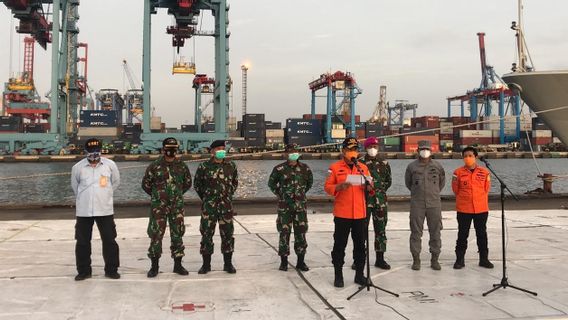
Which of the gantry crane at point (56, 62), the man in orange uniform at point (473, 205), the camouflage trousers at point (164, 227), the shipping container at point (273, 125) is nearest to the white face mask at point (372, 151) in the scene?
the man in orange uniform at point (473, 205)

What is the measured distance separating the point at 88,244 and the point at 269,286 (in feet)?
7.73

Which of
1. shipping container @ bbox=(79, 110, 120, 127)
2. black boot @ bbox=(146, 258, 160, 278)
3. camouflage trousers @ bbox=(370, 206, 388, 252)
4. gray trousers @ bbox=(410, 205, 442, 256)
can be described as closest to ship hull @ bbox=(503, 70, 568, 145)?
gray trousers @ bbox=(410, 205, 442, 256)

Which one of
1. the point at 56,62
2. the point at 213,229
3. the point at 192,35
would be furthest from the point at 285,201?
the point at 56,62

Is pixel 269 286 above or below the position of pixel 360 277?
below

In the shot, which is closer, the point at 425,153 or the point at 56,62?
the point at 425,153

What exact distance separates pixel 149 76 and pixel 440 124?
8253cm

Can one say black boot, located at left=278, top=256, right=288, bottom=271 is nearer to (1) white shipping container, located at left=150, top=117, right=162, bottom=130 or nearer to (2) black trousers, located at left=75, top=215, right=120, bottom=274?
(2) black trousers, located at left=75, top=215, right=120, bottom=274

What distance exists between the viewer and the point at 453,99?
133125 millimetres

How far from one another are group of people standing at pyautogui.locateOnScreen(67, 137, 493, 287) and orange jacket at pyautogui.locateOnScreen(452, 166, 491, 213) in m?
0.01

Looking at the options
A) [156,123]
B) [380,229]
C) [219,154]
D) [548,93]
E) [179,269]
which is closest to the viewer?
[179,269]

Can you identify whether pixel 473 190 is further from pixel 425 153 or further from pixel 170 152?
pixel 170 152

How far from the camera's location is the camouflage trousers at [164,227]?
5543mm

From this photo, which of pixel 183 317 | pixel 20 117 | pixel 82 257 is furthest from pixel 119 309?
pixel 20 117

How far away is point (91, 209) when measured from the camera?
18.0ft
